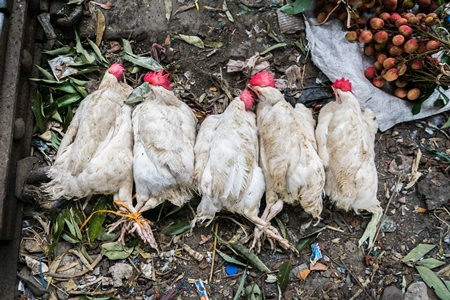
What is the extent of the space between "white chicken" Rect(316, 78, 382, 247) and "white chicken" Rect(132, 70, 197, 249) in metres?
0.85

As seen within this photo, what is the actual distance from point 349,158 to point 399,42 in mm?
869

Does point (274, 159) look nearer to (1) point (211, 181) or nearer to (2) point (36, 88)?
(1) point (211, 181)

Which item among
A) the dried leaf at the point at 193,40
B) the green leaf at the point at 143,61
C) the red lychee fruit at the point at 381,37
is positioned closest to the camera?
the red lychee fruit at the point at 381,37

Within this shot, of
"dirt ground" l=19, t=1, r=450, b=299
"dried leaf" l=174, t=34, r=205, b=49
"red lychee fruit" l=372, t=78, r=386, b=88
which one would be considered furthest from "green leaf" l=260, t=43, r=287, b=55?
"red lychee fruit" l=372, t=78, r=386, b=88

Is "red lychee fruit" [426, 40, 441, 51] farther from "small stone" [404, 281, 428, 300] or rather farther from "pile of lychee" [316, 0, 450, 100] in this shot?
"small stone" [404, 281, 428, 300]

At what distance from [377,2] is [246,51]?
0.97m

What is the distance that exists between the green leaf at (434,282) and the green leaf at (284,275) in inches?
32.4

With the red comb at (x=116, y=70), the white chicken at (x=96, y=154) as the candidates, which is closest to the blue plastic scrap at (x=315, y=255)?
the white chicken at (x=96, y=154)

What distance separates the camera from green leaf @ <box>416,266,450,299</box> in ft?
9.24

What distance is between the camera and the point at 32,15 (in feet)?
10.8

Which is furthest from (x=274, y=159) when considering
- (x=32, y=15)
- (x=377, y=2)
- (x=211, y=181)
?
(x=32, y=15)

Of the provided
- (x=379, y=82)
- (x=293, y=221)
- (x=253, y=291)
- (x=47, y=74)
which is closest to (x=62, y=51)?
(x=47, y=74)

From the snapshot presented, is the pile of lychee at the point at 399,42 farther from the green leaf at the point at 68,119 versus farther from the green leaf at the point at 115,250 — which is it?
the green leaf at the point at 115,250

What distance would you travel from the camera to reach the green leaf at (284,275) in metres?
2.81
